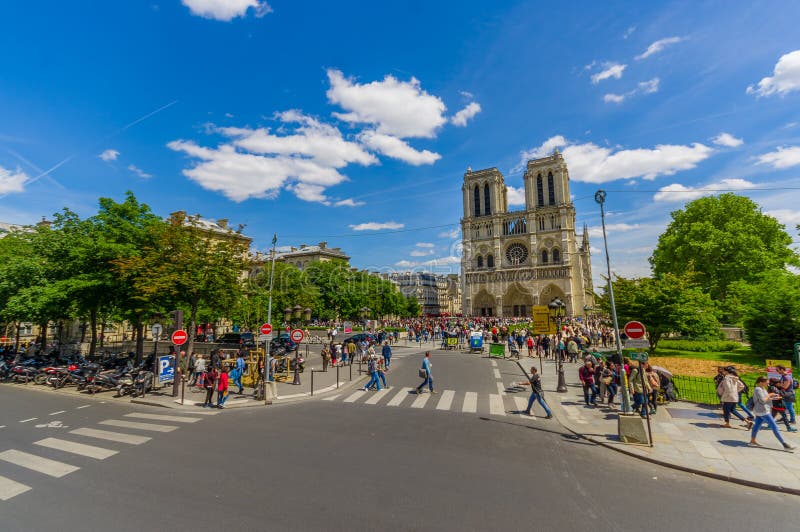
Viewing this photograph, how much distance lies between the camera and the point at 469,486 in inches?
252

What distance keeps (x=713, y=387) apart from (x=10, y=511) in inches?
771

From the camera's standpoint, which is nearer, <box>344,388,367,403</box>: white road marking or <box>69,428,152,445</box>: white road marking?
<box>69,428,152,445</box>: white road marking

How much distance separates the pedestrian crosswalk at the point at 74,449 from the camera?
6980mm

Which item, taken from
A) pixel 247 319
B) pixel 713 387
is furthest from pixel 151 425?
pixel 247 319

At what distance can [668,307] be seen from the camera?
→ 21.8 m

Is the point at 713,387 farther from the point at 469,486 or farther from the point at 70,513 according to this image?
the point at 70,513

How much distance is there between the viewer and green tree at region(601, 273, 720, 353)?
71.1ft

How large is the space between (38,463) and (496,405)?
1225 cm

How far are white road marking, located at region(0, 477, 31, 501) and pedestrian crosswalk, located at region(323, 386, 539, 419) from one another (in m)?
8.59

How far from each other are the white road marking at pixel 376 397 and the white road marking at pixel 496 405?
4189 mm

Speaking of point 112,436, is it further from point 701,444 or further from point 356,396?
point 701,444

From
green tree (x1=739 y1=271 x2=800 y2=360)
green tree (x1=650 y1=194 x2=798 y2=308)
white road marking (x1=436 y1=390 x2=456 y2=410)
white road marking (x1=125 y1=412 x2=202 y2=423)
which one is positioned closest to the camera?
white road marking (x1=125 y1=412 x2=202 y2=423)

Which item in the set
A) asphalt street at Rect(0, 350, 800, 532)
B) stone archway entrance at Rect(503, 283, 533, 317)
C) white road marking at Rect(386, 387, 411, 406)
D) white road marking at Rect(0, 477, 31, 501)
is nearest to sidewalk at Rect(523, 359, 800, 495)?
asphalt street at Rect(0, 350, 800, 532)

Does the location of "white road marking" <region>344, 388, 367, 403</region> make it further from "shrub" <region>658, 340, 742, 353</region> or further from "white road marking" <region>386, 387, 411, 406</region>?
"shrub" <region>658, 340, 742, 353</region>
